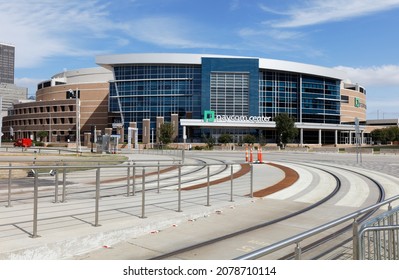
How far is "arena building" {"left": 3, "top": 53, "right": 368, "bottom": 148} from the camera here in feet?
312

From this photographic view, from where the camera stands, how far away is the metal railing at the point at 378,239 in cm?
439

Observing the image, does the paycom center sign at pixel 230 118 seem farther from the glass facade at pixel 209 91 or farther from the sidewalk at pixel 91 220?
the sidewalk at pixel 91 220

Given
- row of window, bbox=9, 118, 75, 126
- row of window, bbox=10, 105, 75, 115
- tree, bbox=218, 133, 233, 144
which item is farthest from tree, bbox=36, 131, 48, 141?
tree, bbox=218, 133, 233, 144

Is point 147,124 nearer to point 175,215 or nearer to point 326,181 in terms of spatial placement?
point 326,181

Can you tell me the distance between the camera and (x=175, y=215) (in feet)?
27.8

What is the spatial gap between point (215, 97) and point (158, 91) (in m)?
15.5

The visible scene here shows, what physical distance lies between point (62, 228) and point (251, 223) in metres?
4.05

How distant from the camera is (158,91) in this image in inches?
3935

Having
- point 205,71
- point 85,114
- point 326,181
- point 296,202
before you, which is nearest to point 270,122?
point 205,71

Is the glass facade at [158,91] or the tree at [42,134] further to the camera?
the tree at [42,134]

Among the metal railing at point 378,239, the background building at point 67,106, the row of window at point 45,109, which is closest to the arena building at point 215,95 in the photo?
the background building at point 67,106

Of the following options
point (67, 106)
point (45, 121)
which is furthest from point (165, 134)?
point (45, 121)

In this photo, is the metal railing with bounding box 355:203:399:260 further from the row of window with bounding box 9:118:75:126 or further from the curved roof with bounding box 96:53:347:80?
the row of window with bounding box 9:118:75:126

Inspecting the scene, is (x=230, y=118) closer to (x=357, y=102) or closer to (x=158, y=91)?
(x=158, y=91)
